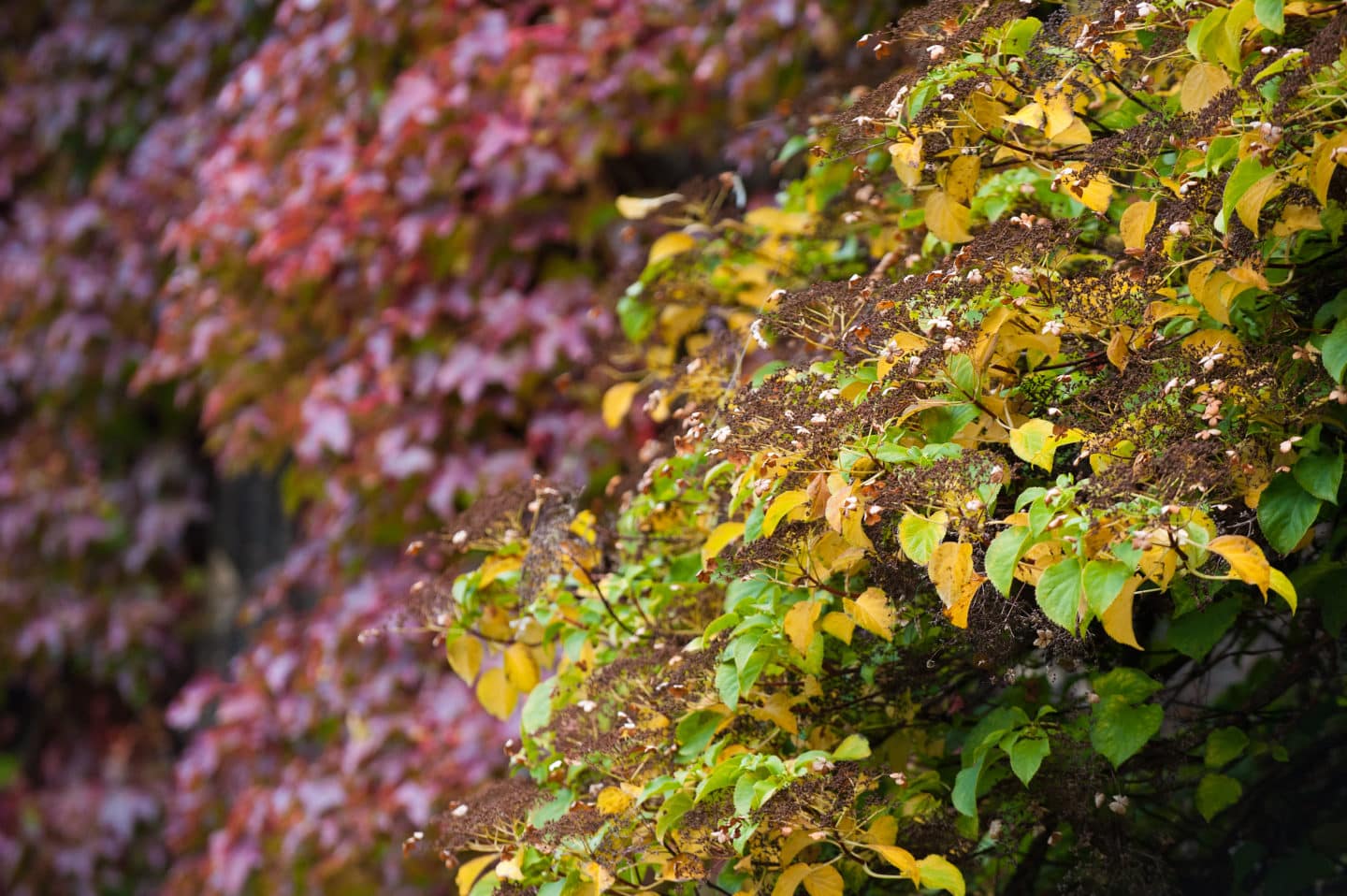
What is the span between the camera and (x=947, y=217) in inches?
50.8

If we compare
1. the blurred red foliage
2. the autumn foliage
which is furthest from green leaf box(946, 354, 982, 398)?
the blurred red foliage

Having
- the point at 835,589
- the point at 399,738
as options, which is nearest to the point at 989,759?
the point at 835,589

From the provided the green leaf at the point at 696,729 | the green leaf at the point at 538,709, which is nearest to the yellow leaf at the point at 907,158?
the green leaf at the point at 696,729

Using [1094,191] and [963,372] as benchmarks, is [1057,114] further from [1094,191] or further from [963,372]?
[963,372]

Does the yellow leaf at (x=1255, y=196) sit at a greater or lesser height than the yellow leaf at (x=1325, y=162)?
lesser

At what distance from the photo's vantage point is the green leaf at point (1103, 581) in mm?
919

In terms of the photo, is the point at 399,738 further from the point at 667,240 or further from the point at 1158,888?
the point at 1158,888

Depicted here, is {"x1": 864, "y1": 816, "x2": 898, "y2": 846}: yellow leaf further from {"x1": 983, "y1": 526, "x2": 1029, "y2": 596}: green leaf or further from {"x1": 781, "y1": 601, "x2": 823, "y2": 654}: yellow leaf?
{"x1": 983, "y1": 526, "x2": 1029, "y2": 596}: green leaf

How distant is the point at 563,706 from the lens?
57.9 inches

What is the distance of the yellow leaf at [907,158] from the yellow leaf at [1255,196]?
0.30 metres

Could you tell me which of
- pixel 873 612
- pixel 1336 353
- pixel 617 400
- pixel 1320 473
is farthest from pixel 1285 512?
pixel 617 400

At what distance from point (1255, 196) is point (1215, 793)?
2.25ft

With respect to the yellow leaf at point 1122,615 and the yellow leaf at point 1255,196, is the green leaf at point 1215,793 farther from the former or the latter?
the yellow leaf at point 1255,196

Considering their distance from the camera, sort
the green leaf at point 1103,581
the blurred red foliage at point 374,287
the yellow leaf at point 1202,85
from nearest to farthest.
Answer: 1. the green leaf at point 1103,581
2. the yellow leaf at point 1202,85
3. the blurred red foliage at point 374,287
